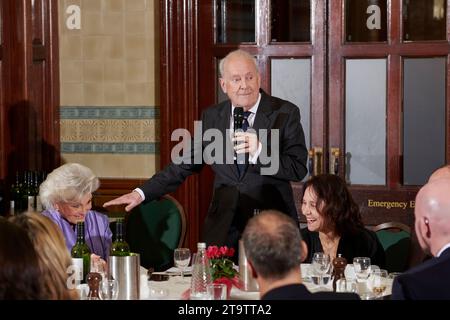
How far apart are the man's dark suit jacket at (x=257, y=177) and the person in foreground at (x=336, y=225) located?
1.12ft

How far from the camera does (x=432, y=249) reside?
9.06 feet

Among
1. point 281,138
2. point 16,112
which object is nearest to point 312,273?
point 281,138

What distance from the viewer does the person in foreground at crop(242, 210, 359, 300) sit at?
8.07ft

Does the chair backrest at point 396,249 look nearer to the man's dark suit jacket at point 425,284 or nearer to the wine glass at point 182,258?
the wine glass at point 182,258

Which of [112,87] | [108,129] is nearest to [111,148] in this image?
[108,129]

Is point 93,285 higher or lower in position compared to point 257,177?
lower

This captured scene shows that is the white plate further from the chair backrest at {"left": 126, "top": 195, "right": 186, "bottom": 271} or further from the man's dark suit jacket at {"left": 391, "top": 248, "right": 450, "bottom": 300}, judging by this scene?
the man's dark suit jacket at {"left": 391, "top": 248, "right": 450, "bottom": 300}

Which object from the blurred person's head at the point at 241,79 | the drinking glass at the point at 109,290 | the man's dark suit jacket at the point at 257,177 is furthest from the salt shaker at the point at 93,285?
the blurred person's head at the point at 241,79

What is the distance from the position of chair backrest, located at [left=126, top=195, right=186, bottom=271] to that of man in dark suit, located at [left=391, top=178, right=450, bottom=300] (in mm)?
2373

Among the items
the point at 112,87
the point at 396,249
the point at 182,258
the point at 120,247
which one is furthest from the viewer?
the point at 112,87

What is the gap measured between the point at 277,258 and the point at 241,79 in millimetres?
2275

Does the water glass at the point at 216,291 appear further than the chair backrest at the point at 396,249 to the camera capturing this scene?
No

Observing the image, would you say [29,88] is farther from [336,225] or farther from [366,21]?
[336,225]

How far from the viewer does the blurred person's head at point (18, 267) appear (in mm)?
2289
